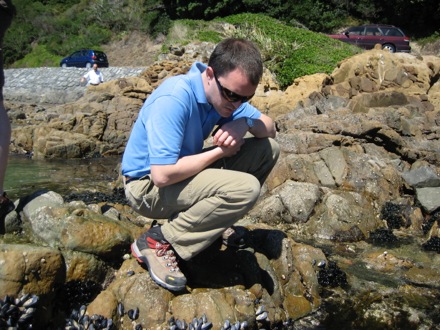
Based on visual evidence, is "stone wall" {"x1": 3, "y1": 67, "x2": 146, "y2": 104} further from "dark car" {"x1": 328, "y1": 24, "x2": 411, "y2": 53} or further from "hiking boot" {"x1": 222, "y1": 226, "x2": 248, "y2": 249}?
"hiking boot" {"x1": 222, "y1": 226, "x2": 248, "y2": 249}

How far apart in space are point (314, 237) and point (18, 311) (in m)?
4.85

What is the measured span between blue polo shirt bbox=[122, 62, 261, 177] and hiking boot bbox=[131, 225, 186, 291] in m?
0.59

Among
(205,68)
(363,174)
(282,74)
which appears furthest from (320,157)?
(282,74)

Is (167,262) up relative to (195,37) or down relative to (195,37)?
up

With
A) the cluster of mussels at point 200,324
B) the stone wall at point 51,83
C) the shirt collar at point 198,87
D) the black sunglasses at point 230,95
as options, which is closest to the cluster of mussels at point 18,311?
the cluster of mussels at point 200,324

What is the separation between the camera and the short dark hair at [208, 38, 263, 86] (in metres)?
3.84

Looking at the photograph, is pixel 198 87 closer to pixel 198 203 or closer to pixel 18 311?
pixel 198 203

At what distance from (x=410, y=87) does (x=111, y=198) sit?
31.0ft

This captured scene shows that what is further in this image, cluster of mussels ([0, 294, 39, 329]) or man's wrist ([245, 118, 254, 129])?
man's wrist ([245, 118, 254, 129])

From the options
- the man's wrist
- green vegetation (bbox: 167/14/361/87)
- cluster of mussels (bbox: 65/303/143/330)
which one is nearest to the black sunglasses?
the man's wrist

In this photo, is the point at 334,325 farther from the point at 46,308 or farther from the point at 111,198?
the point at 111,198

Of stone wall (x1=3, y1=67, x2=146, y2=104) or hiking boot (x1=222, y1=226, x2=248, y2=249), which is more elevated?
hiking boot (x1=222, y1=226, x2=248, y2=249)

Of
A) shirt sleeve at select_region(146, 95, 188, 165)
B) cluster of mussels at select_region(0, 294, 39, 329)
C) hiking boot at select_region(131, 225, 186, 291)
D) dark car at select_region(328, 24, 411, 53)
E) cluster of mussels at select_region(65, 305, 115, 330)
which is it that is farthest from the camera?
dark car at select_region(328, 24, 411, 53)

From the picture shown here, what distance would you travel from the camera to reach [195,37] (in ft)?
100.0
